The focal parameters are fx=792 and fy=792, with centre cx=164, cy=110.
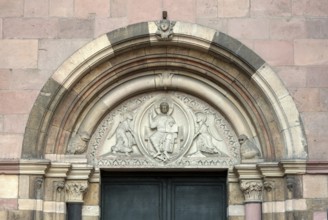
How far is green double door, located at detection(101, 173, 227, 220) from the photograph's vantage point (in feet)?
32.8

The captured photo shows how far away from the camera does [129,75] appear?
9961mm

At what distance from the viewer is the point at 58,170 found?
9531 millimetres

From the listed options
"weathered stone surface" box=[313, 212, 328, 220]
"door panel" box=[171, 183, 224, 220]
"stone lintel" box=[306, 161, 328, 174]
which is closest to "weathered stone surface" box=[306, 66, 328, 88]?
"stone lintel" box=[306, 161, 328, 174]

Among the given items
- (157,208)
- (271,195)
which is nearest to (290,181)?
(271,195)

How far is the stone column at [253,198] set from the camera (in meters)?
9.59

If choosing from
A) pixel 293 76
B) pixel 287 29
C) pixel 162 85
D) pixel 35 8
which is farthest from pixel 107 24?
pixel 293 76

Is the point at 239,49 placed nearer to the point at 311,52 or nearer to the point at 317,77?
the point at 311,52

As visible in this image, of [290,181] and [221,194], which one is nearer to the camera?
[290,181]

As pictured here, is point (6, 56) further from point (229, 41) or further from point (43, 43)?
point (229, 41)

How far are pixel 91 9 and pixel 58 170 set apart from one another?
6.62ft

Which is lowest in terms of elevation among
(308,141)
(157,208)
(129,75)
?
(157,208)

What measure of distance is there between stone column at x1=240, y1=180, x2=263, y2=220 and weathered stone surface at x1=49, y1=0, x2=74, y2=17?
3007 mm

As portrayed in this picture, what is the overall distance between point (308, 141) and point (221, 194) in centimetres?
140

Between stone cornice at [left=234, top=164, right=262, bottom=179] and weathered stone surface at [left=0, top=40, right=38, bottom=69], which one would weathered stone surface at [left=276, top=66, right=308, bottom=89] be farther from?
weathered stone surface at [left=0, top=40, right=38, bottom=69]
